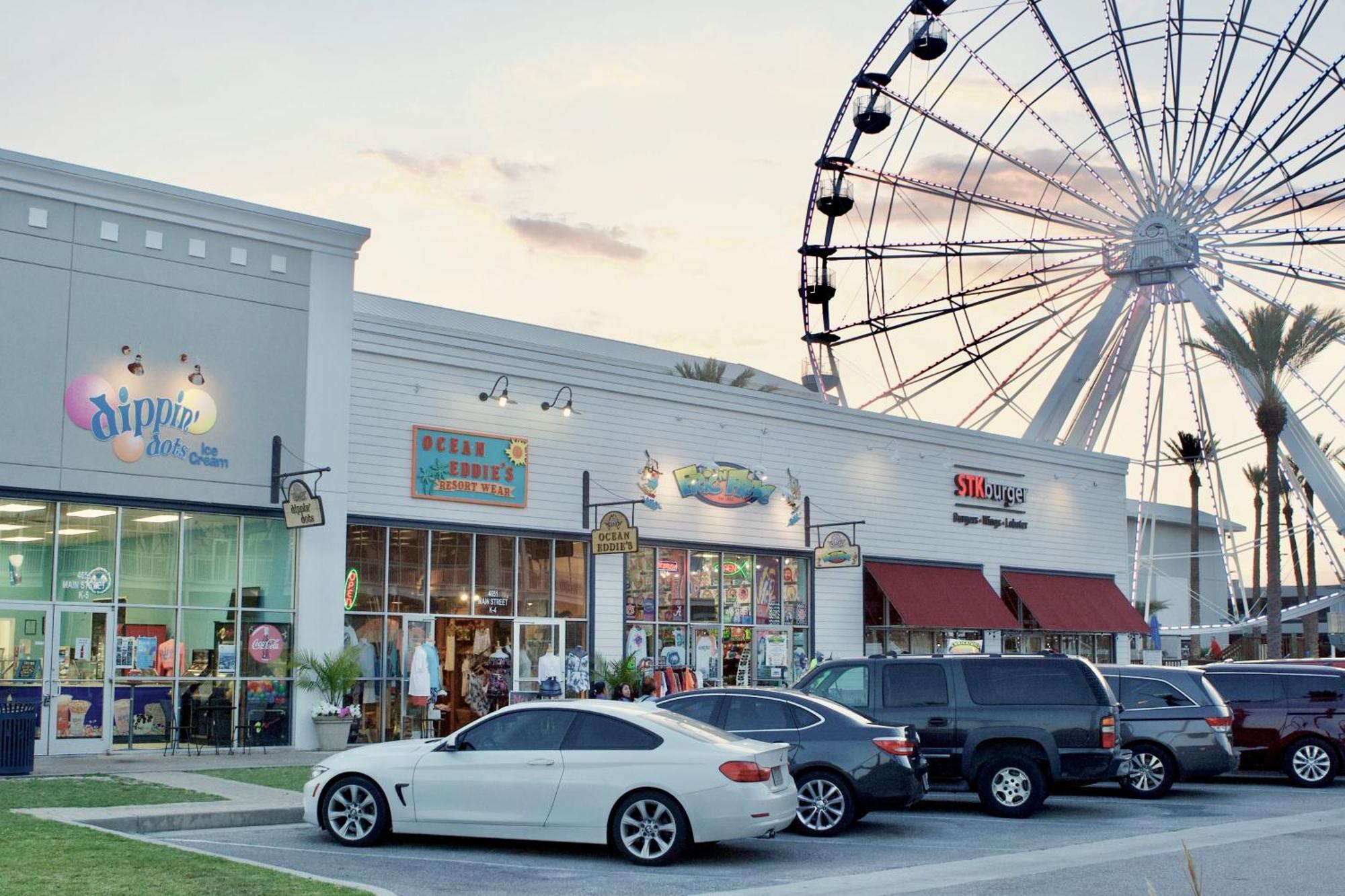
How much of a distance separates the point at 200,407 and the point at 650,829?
12.4 m

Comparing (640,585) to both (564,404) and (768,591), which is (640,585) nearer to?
(768,591)

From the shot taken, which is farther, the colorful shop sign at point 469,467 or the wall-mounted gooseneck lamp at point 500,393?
the wall-mounted gooseneck lamp at point 500,393

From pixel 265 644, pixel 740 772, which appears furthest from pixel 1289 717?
pixel 265 644

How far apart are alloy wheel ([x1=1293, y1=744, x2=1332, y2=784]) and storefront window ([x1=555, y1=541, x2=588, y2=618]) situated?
12.2 metres

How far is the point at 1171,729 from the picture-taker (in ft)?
60.8

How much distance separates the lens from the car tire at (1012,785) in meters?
16.3

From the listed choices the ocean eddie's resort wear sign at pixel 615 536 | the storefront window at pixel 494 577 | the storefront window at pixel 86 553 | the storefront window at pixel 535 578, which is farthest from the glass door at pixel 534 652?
the storefront window at pixel 86 553

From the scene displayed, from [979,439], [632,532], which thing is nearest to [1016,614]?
[979,439]

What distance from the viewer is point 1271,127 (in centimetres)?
3597

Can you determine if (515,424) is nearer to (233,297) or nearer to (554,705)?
(233,297)

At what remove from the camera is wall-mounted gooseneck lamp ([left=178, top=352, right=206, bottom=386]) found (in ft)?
71.9

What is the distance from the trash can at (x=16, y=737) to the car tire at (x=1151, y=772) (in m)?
13.3

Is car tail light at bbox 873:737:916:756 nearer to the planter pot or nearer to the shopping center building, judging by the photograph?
the planter pot

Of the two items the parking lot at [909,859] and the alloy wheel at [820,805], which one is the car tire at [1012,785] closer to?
the parking lot at [909,859]
